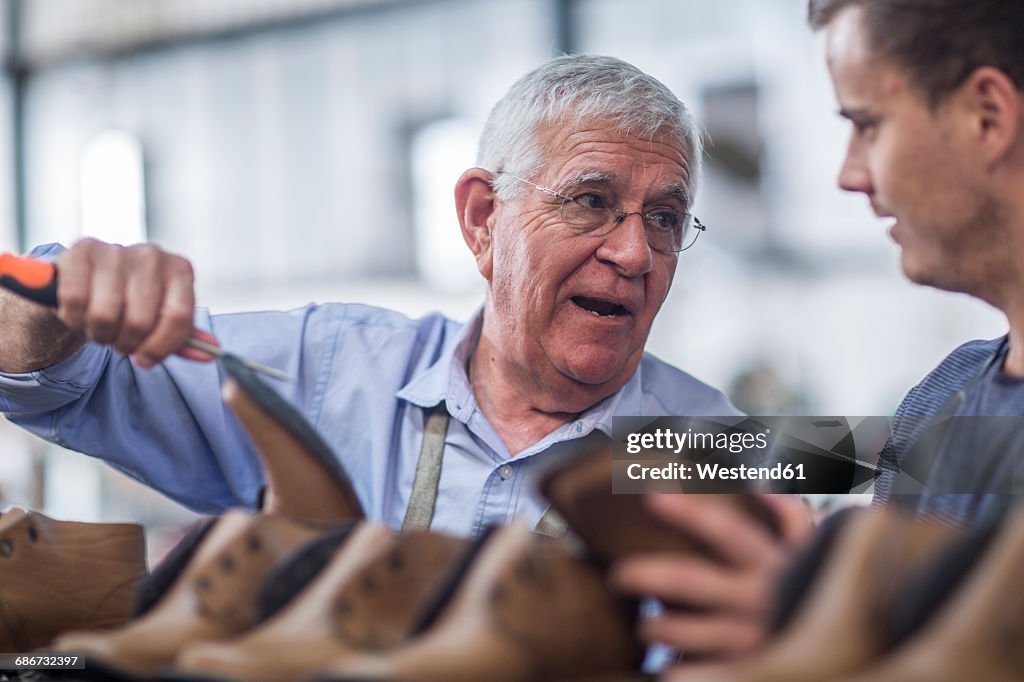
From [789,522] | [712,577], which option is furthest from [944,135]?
[712,577]

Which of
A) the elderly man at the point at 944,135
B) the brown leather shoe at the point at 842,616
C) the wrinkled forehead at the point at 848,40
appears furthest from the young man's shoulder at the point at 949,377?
the brown leather shoe at the point at 842,616

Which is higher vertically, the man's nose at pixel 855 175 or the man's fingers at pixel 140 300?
the man's nose at pixel 855 175

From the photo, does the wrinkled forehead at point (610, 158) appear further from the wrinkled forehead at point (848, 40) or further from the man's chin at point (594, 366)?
the wrinkled forehead at point (848, 40)

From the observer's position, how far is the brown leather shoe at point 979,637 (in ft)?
2.10

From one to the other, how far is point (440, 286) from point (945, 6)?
5.68 meters

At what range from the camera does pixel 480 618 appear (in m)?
0.78

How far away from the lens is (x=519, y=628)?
80 cm

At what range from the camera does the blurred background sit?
586cm

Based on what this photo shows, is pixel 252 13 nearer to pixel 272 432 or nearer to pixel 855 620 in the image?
pixel 272 432

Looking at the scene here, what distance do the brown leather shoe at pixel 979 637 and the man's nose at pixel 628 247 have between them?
1165mm

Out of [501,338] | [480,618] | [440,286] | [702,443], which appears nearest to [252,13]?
[440,286]

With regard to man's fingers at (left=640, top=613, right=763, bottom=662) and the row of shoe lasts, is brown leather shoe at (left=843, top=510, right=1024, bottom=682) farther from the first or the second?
the row of shoe lasts

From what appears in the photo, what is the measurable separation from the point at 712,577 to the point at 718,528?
0.04m
